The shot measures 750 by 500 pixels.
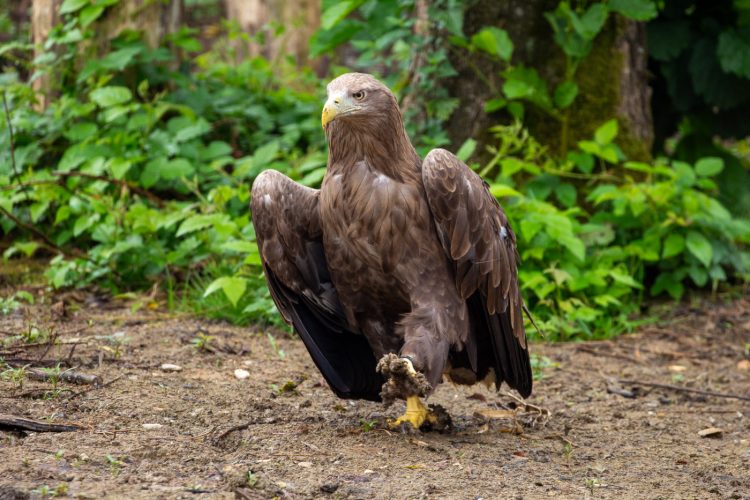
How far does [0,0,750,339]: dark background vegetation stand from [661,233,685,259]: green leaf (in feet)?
0.04

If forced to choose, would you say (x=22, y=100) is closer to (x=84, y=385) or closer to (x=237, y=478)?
(x=84, y=385)

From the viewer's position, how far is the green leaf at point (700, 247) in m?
6.51

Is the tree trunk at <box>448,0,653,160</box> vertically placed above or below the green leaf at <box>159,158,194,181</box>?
above

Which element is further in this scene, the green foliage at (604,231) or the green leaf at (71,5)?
the green leaf at (71,5)

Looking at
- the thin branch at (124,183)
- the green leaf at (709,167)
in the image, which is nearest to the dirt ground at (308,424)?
the thin branch at (124,183)

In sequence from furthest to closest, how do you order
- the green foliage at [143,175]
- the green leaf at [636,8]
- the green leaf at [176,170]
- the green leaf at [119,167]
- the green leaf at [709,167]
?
the green leaf at [709,167] < the green leaf at [176,170] < the green leaf at [119,167] < the green leaf at [636,8] < the green foliage at [143,175]

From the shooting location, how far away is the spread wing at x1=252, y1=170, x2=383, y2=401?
429 centimetres

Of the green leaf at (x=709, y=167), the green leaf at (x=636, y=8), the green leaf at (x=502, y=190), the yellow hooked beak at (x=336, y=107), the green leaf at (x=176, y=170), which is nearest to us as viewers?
the yellow hooked beak at (x=336, y=107)

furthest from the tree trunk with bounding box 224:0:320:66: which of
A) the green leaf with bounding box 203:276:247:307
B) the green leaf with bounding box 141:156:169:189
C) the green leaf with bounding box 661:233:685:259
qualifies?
the green leaf with bounding box 203:276:247:307

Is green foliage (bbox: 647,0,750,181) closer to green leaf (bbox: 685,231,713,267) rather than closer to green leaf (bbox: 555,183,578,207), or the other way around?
green leaf (bbox: 685,231,713,267)

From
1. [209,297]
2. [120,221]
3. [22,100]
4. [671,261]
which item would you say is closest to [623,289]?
[671,261]

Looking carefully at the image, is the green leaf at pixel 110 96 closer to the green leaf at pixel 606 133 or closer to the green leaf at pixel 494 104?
the green leaf at pixel 494 104

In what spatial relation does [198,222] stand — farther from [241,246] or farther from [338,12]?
[338,12]

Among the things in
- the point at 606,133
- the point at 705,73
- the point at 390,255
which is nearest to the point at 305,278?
the point at 390,255
